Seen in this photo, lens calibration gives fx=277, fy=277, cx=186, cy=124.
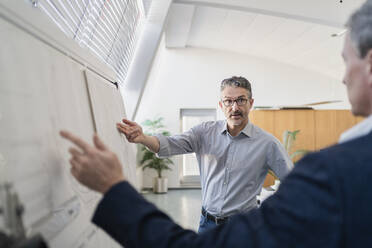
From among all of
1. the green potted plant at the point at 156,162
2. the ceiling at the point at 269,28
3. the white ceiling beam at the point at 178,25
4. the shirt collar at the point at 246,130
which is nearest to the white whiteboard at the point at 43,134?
the shirt collar at the point at 246,130

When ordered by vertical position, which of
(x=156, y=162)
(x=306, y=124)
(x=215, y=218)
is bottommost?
(x=156, y=162)

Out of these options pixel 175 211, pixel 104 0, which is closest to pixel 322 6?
pixel 104 0

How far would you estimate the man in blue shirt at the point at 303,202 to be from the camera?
0.52 m

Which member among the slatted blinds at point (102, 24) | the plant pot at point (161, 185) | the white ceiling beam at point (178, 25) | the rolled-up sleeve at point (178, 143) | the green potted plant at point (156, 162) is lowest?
the plant pot at point (161, 185)

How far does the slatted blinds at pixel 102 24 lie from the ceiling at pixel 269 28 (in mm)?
951

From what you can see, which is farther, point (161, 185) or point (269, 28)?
point (161, 185)

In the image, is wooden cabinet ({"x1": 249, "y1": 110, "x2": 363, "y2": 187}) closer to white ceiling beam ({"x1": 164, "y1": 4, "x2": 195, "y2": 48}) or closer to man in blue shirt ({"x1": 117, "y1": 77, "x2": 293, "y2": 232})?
white ceiling beam ({"x1": 164, "y1": 4, "x2": 195, "y2": 48})

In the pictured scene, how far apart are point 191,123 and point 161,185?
1823 millimetres

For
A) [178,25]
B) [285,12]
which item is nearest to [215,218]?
[285,12]

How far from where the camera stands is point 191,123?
7496 mm

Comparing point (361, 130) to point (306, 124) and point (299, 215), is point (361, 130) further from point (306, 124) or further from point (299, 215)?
point (306, 124)

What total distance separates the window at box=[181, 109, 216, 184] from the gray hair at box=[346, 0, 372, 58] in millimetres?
6822

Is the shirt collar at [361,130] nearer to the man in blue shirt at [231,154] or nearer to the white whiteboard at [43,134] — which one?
the white whiteboard at [43,134]

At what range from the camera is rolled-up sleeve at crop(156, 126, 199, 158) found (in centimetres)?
174
